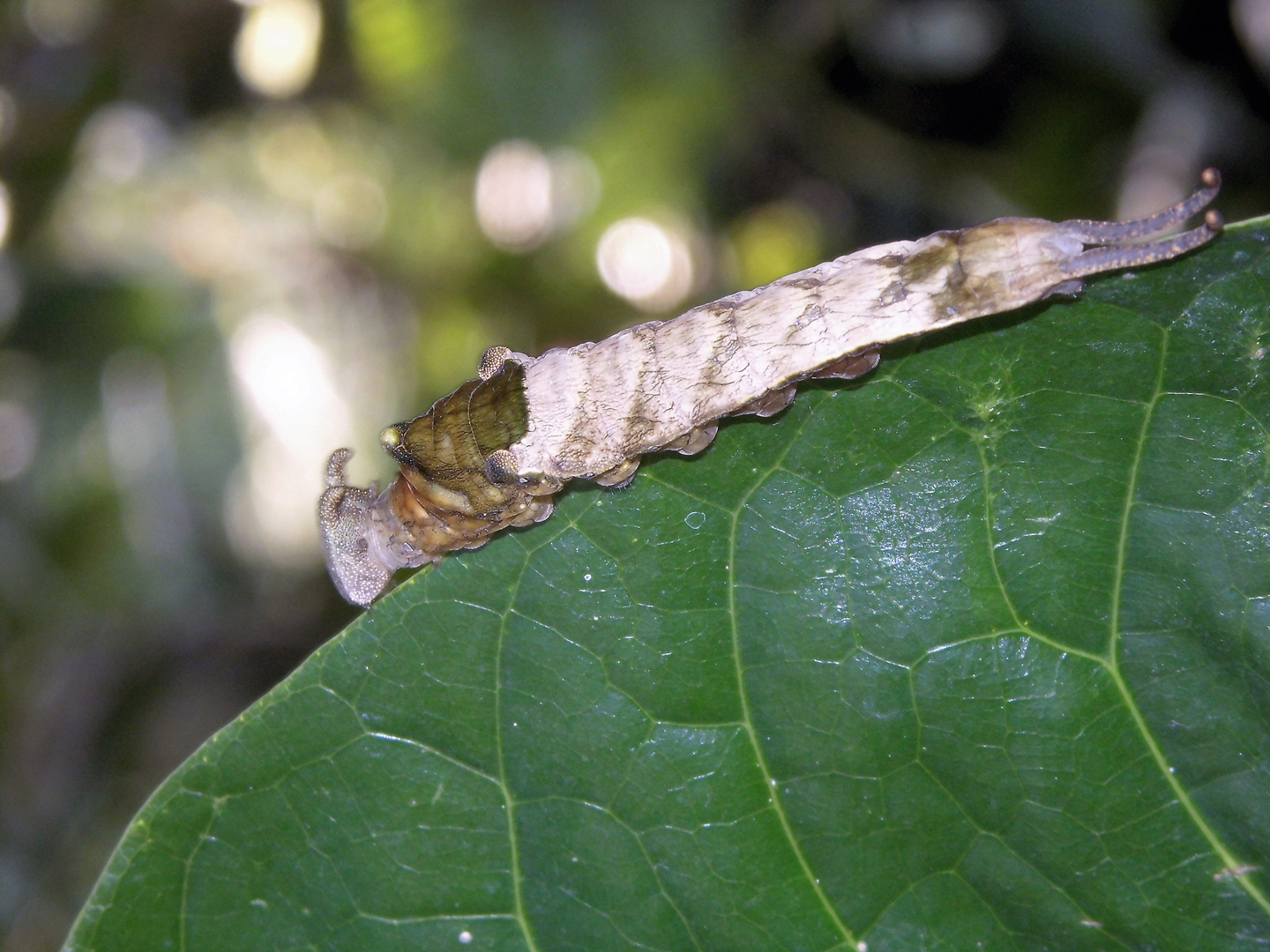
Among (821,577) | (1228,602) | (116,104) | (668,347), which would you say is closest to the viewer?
(1228,602)

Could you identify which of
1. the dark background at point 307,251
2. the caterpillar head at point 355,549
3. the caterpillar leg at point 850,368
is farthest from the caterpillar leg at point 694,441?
the dark background at point 307,251

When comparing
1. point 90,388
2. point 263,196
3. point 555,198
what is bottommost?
point 555,198

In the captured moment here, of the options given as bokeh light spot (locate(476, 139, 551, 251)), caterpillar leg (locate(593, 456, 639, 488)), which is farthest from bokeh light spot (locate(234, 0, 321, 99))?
caterpillar leg (locate(593, 456, 639, 488))

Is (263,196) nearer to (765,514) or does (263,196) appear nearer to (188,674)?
(188,674)

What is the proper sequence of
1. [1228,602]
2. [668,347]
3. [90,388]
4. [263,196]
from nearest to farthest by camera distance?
1. [1228,602]
2. [668,347]
3. [90,388]
4. [263,196]

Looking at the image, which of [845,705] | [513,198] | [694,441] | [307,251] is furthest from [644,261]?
[845,705]

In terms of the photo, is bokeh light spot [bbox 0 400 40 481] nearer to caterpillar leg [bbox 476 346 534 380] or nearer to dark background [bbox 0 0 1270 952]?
dark background [bbox 0 0 1270 952]

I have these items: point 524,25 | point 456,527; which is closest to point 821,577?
point 456,527

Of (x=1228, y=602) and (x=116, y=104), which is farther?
(x=116, y=104)
